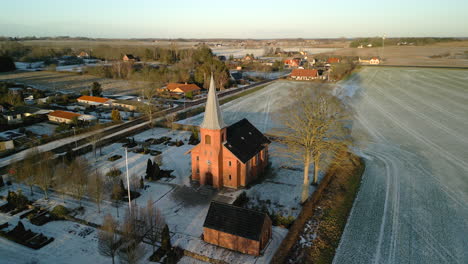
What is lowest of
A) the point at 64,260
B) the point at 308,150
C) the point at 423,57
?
the point at 64,260

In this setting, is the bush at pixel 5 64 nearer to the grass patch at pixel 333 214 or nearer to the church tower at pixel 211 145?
the church tower at pixel 211 145

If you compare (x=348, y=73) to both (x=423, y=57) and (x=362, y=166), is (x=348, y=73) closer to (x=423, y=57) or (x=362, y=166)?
(x=423, y=57)

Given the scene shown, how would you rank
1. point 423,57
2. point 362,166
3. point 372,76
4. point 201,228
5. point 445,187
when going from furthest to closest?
point 423,57 < point 372,76 < point 362,166 < point 445,187 < point 201,228

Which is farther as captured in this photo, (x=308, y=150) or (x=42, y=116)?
(x=42, y=116)

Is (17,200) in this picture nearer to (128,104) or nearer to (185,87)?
(128,104)

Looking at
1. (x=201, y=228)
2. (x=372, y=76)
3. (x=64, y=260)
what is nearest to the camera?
(x=64, y=260)

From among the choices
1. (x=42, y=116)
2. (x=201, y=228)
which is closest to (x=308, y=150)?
(x=201, y=228)

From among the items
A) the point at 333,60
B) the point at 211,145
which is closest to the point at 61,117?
the point at 211,145

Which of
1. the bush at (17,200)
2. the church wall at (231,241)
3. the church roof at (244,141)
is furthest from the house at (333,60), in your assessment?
the bush at (17,200)
